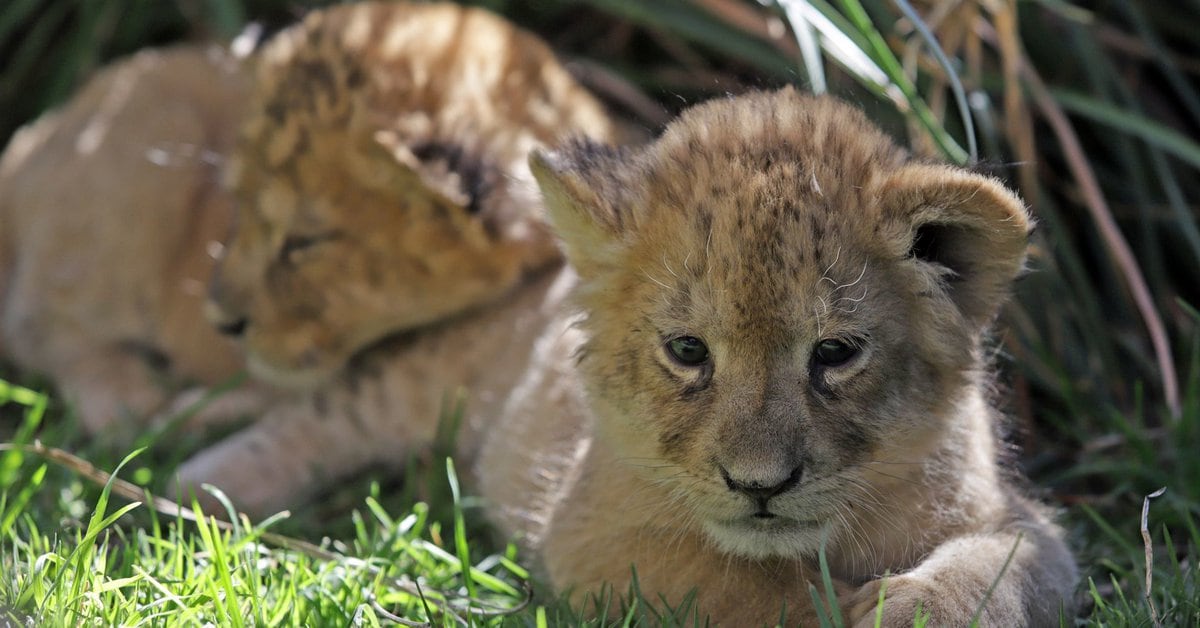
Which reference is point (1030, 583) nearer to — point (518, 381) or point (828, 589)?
point (828, 589)

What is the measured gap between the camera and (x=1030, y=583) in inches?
98.3

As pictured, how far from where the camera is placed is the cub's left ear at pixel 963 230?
2379mm

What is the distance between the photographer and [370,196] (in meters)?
3.75

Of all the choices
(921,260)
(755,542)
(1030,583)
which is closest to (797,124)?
(921,260)

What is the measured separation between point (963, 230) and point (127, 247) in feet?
10.1

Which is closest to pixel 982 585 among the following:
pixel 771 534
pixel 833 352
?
pixel 771 534

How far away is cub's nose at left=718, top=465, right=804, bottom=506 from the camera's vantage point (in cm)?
227

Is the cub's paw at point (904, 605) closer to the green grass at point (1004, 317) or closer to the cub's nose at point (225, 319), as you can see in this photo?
the green grass at point (1004, 317)

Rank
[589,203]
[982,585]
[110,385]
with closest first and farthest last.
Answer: [982,585] < [589,203] < [110,385]

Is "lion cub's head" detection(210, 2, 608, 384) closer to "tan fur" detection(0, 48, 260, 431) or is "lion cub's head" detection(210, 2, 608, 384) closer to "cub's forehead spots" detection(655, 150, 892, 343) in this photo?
"tan fur" detection(0, 48, 260, 431)

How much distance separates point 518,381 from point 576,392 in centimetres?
61

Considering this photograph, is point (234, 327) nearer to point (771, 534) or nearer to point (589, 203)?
point (589, 203)

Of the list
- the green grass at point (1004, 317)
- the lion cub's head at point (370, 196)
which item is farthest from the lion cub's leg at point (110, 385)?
the lion cub's head at point (370, 196)

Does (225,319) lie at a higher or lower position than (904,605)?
lower
